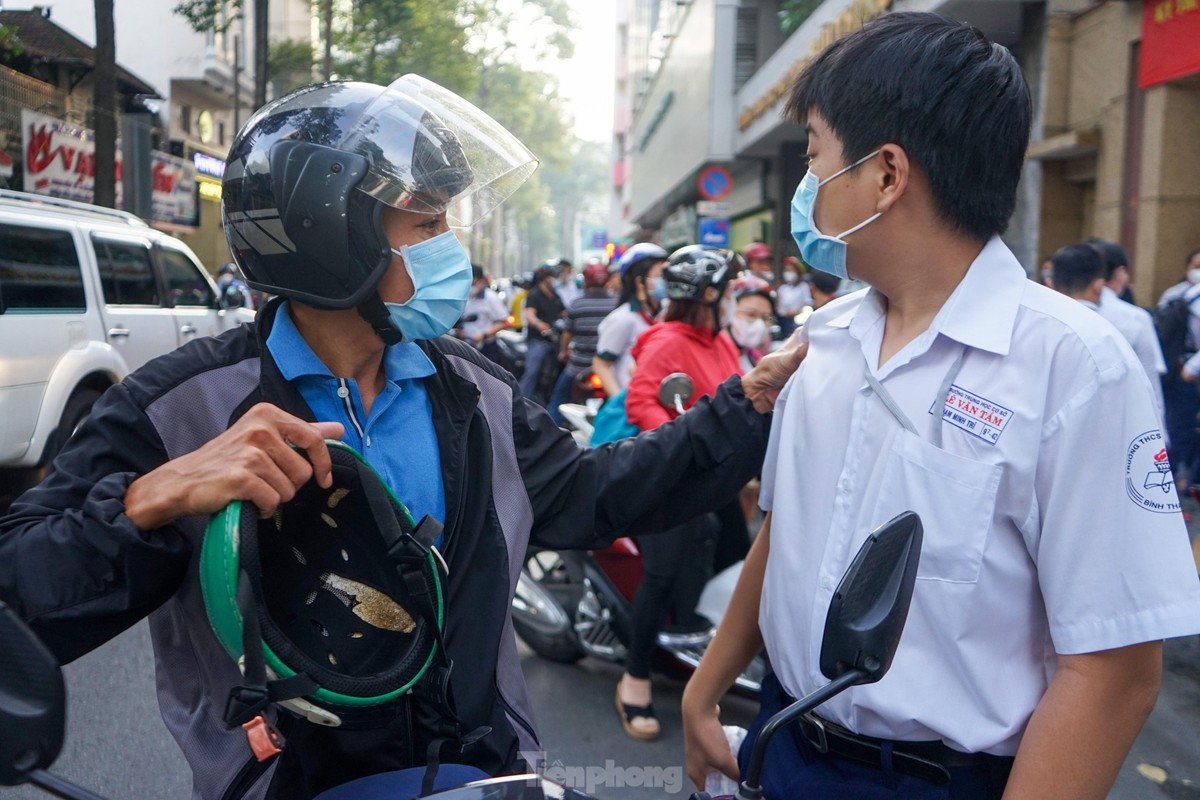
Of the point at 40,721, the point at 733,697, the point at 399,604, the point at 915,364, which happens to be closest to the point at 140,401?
the point at 399,604

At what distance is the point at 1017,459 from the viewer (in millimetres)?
1504

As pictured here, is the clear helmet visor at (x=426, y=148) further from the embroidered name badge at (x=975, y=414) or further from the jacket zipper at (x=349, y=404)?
the embroidered name badge at (x=975, y=414)

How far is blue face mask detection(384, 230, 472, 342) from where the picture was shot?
1.92 metres

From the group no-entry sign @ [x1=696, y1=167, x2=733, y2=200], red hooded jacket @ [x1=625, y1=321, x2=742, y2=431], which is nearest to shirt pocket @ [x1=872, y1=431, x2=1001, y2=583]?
red hooded jacket @ [x1=625, y1=321, x2=742, y2=431]

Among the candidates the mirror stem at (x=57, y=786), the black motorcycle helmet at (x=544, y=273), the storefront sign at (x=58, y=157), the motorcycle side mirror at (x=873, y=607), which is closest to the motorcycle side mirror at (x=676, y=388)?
the motorcycle side mirror at (x=873, y=607)

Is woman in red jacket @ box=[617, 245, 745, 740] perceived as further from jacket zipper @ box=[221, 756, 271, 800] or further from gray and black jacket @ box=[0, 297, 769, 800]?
jacket zipper @ box=[221, 756, 271, 800]

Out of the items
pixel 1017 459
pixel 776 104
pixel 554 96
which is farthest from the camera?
pixel 554 96

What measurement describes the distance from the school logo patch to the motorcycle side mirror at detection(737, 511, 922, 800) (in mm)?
399

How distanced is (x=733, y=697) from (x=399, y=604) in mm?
3105

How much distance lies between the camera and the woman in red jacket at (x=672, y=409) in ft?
14.3

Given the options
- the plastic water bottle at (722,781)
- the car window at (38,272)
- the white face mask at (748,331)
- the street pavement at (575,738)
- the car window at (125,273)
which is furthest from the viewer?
the car window at (125,273)

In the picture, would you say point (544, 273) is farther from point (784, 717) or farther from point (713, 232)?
point (784, 717)

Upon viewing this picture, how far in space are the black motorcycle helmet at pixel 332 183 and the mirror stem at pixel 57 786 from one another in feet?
2.81

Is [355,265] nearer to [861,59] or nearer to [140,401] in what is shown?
[140,401]
